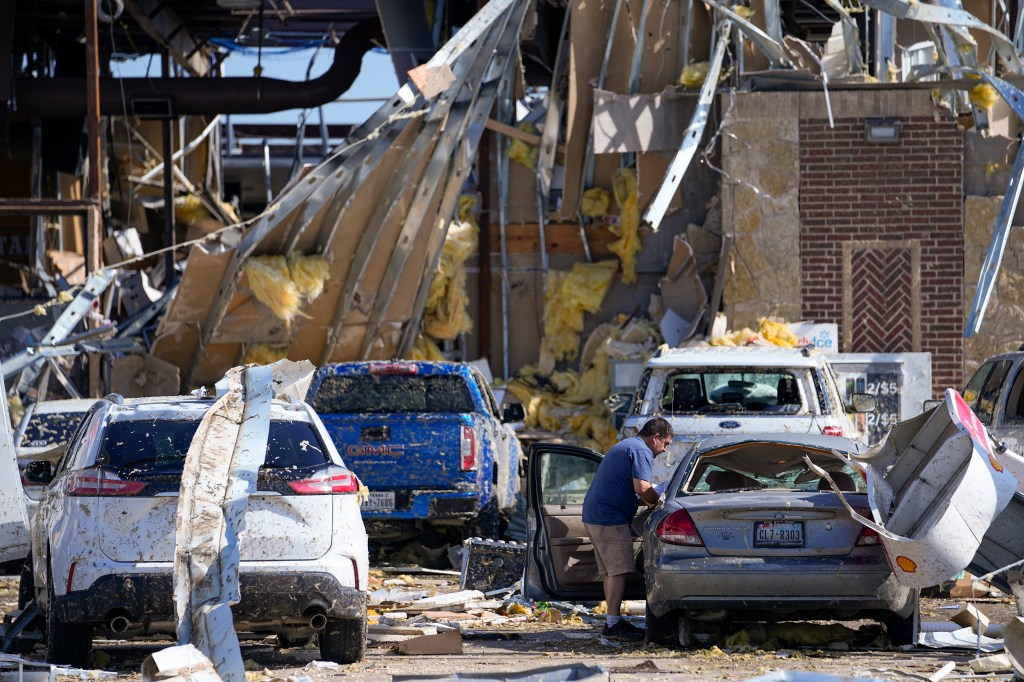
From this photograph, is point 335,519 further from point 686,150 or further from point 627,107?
point 627,107

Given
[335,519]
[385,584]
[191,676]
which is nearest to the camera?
[191,676]

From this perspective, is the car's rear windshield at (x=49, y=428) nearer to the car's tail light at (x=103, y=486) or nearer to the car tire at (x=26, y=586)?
the car tire at (x=26, y=586)

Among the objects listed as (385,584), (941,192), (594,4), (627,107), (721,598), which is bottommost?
(385,584)

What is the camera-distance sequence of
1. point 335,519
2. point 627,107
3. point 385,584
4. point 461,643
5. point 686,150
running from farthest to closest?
1. point 627,107
2. point 686,150
3. point 385,584
4. point 461,643
5. point 335,519

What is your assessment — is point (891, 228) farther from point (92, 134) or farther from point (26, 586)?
point (26, 586)

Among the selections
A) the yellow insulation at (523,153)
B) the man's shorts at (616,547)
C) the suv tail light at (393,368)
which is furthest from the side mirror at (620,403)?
the yellow insulation at (523,153)

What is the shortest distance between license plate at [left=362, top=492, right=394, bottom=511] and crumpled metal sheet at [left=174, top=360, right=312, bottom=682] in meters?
5.80

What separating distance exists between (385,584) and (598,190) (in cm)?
884

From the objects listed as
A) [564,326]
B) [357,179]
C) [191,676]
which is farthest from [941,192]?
[191,676]

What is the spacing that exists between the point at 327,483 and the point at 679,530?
7.33 ft

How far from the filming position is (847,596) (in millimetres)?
9164

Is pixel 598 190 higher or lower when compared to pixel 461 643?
higher

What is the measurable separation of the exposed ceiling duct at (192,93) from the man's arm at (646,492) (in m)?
16.6

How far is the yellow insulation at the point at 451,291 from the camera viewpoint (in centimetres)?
2097
